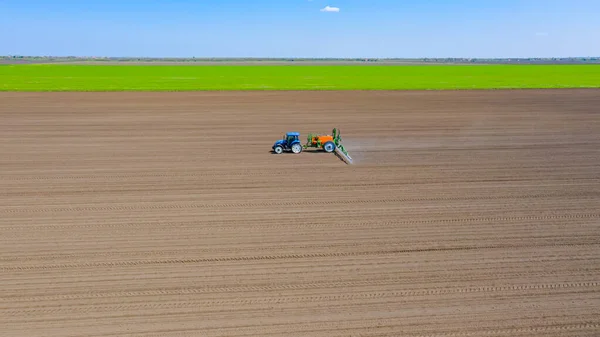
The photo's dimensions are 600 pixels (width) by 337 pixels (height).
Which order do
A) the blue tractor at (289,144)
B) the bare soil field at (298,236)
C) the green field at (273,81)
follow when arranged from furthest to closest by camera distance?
1. the green field at (273,81)
2. the blue tractor at (289,144)
3. the bare soil field at (298,236)

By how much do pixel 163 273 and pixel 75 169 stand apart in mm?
12018

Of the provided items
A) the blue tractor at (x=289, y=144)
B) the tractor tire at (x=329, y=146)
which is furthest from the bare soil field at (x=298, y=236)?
the tractor tire at (x=329, y=146)

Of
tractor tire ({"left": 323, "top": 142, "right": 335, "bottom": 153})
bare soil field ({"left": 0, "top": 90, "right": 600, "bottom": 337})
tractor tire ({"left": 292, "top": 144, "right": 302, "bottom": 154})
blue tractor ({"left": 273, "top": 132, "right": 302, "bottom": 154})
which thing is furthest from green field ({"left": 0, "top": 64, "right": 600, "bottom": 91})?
tractor tire ({"left": 323, "top": 142, "right": 335, "bottom": 153})

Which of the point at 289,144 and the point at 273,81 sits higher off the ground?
the point at 273,81

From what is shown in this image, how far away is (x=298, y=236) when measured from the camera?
1309cm

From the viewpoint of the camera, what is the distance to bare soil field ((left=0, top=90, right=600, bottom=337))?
9297mm

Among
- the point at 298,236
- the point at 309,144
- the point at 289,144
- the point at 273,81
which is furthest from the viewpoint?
the point at 273,81

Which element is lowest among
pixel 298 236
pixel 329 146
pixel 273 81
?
pixel 298 236

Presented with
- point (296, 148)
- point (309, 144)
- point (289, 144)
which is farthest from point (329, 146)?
point (289, 144)

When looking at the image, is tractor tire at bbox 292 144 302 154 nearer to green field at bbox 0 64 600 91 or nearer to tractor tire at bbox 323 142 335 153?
tractor tire at bbox 323 142 335 153

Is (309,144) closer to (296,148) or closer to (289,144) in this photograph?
(296,148)

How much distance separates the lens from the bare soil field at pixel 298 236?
9297 mm

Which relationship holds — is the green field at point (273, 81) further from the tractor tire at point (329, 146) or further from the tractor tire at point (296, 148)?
the tractor tire at point (329, 146)

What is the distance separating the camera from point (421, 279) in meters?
10.7
